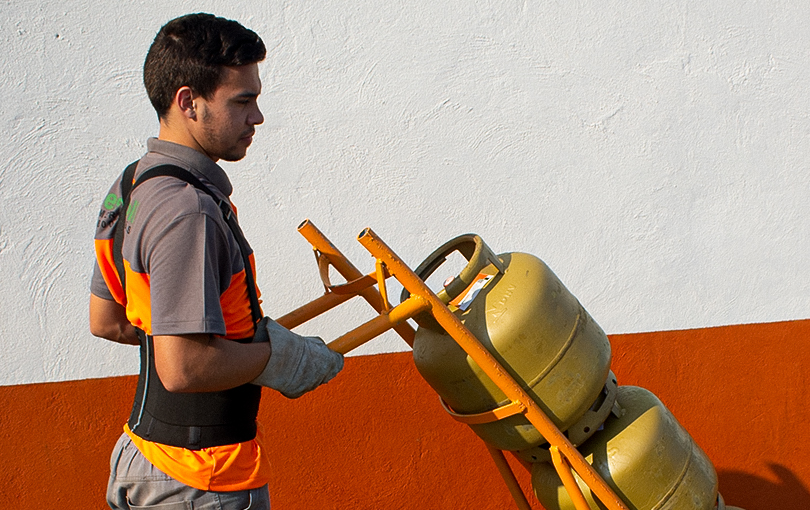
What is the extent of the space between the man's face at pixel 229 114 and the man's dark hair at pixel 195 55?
2 centimetres

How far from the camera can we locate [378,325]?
1964 mm

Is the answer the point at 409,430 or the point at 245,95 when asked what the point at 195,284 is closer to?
the point at 245,95

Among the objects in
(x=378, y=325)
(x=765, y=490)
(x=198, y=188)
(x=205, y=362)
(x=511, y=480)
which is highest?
(x=198, y=188)

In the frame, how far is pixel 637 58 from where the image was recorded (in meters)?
3.24

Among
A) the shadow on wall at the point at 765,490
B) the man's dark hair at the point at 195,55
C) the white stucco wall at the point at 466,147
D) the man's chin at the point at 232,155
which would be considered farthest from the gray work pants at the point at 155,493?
the shadow on wall at the point at 765,490

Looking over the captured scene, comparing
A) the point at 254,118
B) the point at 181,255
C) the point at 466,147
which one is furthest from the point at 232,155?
the point at 466,147

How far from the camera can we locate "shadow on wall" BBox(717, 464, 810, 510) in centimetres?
347

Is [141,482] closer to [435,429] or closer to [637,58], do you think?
[435,429]

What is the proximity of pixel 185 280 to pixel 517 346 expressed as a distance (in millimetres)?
936

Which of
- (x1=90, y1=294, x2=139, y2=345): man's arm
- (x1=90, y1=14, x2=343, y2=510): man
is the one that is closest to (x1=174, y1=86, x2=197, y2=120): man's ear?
(x1=90, y1=14, x2=343, y2=510): man

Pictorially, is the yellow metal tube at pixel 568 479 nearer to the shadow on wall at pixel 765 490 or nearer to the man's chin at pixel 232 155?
the man's chin at pixel 232 155

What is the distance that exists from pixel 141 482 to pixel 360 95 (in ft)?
5.48

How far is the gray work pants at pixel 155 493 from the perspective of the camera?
1758 mm

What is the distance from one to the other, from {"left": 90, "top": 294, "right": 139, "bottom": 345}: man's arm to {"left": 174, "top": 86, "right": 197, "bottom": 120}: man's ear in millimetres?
605
